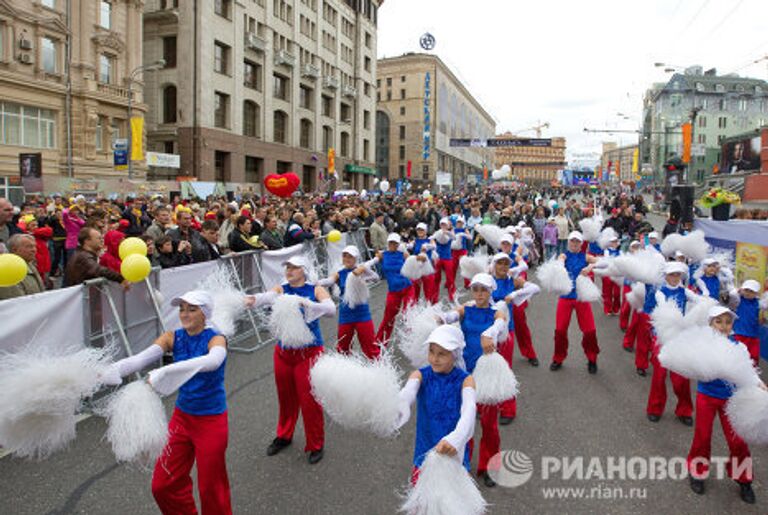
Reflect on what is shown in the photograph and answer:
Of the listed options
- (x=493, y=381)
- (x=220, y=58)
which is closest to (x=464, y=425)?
(x=493, y=381)

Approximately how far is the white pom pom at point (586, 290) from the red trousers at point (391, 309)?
2383 mm

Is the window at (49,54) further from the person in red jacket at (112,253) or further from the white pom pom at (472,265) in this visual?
the white pom pom at (472,265)

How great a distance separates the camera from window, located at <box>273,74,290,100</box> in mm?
45188

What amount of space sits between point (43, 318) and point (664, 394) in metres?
6.42

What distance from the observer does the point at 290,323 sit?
Answer: 4.51m

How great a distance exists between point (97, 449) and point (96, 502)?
0.97m

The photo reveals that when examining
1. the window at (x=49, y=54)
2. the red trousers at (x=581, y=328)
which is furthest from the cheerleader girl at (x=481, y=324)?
the window at (x=49, y=54)

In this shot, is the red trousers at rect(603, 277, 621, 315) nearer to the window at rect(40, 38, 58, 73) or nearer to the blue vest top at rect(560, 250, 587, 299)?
the blue vest top at rect(560, 250, 587, 299)

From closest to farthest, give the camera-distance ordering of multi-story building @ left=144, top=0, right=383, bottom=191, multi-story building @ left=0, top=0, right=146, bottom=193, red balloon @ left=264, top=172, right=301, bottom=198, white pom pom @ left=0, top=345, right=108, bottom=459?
white pom pom @ left=0, top=345, right=108, bottom=459 → red balloon @ left=264, top=172, right=301, bottom=198 → multi-story building @ left=0, top=0, right=146, bottom=193 → multi-story building @ left=144, top=0, right=383, bottom=191

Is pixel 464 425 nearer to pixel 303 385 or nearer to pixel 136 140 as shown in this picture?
pixel 303 385

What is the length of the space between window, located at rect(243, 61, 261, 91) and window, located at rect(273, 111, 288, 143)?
13.2ft

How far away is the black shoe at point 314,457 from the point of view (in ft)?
15.2

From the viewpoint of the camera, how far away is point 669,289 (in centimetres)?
640

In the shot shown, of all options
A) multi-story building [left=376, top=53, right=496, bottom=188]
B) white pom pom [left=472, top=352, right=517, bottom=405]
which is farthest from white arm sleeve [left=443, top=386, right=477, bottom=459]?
multi-story building [left=376, top=53, right=496, bottom=188]
